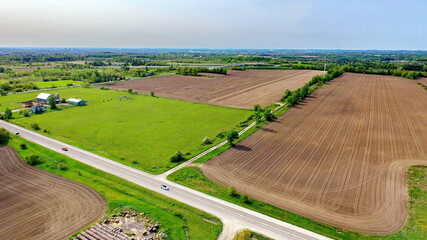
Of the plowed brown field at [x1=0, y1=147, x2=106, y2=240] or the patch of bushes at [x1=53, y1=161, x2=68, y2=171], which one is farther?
the patch of bushes at [x1=53, y1=161, x2=68, y2=171]

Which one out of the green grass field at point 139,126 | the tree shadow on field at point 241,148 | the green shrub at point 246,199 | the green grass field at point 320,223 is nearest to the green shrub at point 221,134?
the green grass field at point 139,126

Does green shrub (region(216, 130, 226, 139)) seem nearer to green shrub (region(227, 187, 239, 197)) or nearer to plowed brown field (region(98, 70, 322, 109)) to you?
green shrub (region(227, 187, 239, 197))

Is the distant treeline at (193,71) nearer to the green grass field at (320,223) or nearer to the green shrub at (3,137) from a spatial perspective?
the green shrub at (3,137)

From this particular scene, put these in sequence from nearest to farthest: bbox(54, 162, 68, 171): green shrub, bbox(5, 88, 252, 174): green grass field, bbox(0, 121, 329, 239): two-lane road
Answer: bbox(0, 121, 329, 239): two-lane road
bbox(54, 162, 68, 171): green shrub
bbox(5, 88, 252, 174): green grass field

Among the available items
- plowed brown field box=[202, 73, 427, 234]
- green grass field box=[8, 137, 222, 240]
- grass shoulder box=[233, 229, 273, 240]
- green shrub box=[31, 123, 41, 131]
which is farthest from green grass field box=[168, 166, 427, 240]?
green shrub box=[31, 123, 41, 131]

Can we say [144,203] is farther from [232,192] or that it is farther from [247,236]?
[247,236]

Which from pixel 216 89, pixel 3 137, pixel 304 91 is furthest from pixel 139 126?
pixel 304 91

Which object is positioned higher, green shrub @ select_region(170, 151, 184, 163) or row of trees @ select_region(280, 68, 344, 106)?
row of trees @ select_region(280, 68, 344, 106)
